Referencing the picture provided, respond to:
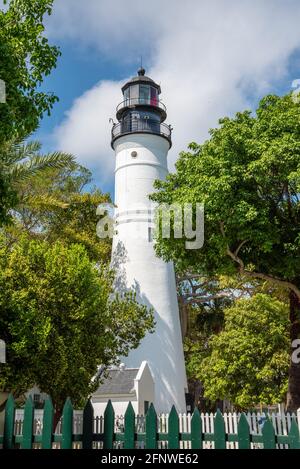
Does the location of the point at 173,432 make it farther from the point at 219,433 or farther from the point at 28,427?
the point at 28,427

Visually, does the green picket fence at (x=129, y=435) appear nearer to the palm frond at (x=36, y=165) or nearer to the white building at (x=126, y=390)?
the palm frond at (x=36, y=165)

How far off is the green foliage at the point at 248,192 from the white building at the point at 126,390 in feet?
28.9

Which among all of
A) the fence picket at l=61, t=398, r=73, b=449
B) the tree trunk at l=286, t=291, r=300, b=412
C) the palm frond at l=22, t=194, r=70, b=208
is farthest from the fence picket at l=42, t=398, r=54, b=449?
the palm frond at l=22, t=194, r=70, b=208

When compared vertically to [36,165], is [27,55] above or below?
below

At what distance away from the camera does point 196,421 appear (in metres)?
4.25

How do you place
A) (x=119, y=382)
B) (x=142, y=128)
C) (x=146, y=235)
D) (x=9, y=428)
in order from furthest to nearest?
(x=142, y=128) < (x=146, y=235) < (x=119, y=382) < (x=9, y=428)

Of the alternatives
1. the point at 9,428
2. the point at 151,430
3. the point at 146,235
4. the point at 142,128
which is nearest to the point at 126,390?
the point at 146,235

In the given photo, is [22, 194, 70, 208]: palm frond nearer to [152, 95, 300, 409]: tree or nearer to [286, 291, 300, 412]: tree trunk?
[152, 95, 300, 409]: tree

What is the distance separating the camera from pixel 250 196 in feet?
45.9

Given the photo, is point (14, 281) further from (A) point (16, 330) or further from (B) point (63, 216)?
(B) point (63, 216)

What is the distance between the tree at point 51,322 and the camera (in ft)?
48.9

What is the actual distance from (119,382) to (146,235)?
872 cm

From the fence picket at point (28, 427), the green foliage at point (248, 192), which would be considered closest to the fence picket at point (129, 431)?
the fence picket at point (28, 427)

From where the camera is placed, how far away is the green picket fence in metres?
4.07
